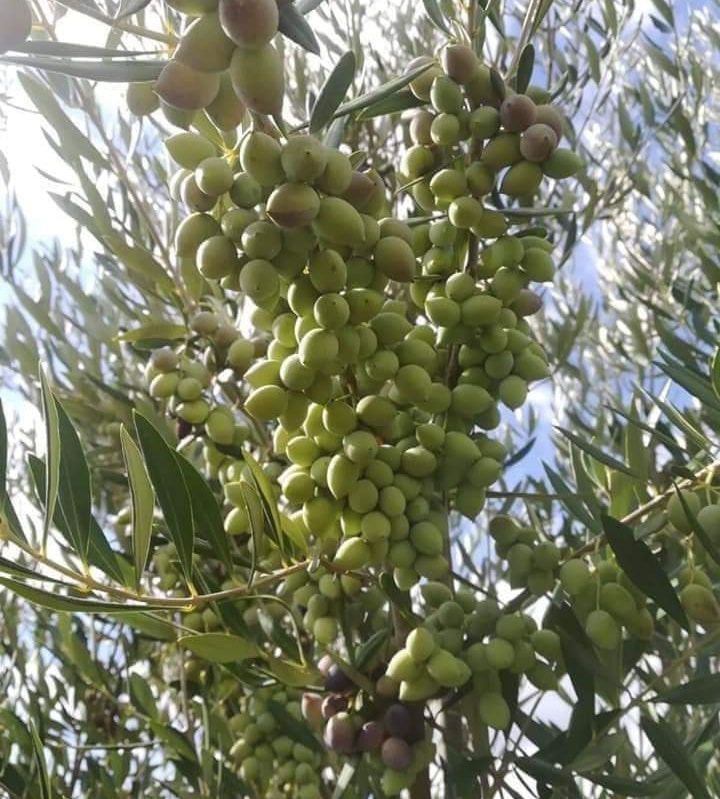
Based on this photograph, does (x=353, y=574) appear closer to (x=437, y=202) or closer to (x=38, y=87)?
(x=437, y=202)

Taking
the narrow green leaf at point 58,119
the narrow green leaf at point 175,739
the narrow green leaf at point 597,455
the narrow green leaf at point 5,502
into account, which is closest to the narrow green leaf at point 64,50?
the narrow green leaf at point 5,502

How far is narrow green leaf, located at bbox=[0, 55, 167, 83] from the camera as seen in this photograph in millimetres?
645

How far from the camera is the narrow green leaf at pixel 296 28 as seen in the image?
2.11ft

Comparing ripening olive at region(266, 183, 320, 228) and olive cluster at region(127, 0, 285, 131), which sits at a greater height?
olive cluster at region(127, 0, 285, 131)

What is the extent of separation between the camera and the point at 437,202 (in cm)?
95

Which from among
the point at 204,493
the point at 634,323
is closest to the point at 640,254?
the point at 634,323

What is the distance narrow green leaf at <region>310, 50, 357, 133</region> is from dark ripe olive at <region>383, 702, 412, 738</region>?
561 mm

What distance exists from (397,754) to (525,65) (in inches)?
27.3

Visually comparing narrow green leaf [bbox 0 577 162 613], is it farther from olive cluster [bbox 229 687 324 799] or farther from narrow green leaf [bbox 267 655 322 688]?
olive cluster [bbox 229 687 324 799]

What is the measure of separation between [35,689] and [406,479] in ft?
3.05

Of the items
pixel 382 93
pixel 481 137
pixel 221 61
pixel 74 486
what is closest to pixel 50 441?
pixel 74 486

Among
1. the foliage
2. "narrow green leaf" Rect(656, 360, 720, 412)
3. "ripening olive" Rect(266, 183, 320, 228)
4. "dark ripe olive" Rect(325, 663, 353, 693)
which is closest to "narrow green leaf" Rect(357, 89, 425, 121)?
the foliage

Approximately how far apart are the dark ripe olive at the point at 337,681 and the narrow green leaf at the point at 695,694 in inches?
13.0

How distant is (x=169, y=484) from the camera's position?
740 mm
